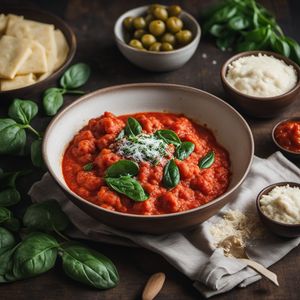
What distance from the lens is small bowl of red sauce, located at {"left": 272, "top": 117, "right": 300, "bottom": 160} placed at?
14.5 feet

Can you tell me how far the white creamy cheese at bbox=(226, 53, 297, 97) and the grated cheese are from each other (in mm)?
1216

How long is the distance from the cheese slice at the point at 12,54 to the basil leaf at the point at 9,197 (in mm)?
1299

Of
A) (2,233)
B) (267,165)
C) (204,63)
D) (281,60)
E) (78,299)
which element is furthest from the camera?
(204,63)

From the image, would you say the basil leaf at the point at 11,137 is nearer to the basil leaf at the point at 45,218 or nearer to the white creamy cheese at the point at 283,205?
the basil leaf at the point at 45,218

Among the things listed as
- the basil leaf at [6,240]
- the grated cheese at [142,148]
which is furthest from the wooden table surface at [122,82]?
the grated cheese at [142,148]

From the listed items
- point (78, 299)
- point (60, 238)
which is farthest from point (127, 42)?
point (78, 299)

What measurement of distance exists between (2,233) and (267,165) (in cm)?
197

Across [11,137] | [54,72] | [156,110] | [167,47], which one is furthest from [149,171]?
[167,47]

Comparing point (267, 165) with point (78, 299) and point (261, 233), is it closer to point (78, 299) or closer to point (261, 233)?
point (261, 233)

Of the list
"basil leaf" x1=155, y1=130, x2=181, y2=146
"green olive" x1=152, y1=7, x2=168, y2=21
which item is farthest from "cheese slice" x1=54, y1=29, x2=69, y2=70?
"basil leaf" x1=155, y1=130, x2=181, y2=146

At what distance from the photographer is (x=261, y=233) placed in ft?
12.4

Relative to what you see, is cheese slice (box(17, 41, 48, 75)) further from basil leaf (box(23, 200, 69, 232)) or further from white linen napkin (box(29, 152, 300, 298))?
basil leaf (box(23, 200, 69, 232))

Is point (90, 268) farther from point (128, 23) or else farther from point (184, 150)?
point (128, 23)

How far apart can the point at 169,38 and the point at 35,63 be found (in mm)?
1268
